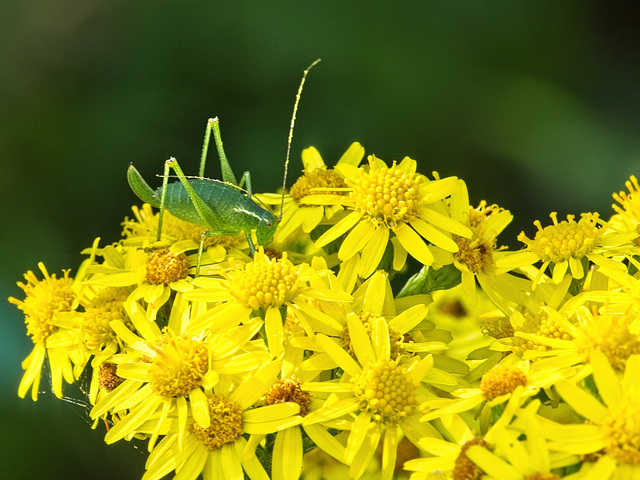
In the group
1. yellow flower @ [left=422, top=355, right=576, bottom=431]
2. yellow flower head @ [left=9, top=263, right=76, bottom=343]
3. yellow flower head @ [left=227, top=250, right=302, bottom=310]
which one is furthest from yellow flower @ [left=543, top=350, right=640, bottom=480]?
yellow flower head @ [left=9, top=263, right=76, bottom=343]

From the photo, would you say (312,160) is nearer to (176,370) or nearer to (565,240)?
(565,240)

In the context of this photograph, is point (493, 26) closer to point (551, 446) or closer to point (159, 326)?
point (159, 326)

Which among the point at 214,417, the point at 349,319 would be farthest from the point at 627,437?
the point at 214,417

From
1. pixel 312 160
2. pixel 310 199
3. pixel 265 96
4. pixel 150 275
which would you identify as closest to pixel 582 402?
pixel 310 199

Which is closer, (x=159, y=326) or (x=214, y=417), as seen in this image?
(x=214, y=417)

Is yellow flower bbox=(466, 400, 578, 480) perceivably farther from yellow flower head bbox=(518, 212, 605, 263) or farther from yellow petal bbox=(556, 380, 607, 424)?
yellow flower head bbox=(518, 212, 605, 263)
